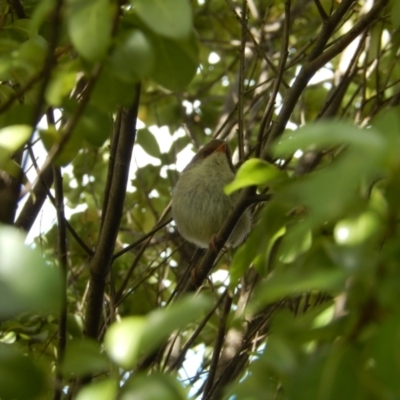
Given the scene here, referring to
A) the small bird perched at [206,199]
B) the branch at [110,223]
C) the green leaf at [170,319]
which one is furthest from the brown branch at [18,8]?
the green leaf at [170,319]

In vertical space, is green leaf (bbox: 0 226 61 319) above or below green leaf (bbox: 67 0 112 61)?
A: below

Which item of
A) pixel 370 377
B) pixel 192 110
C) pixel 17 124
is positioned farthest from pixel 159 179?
pixel 370 377

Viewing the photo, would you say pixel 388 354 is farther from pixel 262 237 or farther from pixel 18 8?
pixel 18 8

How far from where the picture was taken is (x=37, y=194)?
115 inches

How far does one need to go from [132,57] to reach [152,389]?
1.70 feet

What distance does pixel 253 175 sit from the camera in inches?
44.2

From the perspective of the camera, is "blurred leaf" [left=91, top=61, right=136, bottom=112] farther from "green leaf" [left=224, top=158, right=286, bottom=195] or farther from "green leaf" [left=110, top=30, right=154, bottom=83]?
"green leaf" [left=224, top=158, right=286, bottom=195]

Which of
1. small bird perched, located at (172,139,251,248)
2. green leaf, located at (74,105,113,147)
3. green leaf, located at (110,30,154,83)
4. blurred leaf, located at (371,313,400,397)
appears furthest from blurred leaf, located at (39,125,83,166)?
small bird perched, located at (172,139,251,248)

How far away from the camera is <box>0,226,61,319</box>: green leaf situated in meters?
0.76

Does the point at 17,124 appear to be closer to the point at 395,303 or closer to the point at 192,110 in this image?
the point at 395,303

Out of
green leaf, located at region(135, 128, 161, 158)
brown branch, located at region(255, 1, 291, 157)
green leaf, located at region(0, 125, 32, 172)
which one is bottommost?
green leaf, located at region(0, 125, 32, 172)

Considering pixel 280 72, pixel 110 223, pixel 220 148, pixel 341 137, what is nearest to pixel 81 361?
pixel 341 137

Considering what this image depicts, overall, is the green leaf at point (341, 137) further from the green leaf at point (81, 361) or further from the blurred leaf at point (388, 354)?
the green leaf at point (81, 361)

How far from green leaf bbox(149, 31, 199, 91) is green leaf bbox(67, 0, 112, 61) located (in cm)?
24
